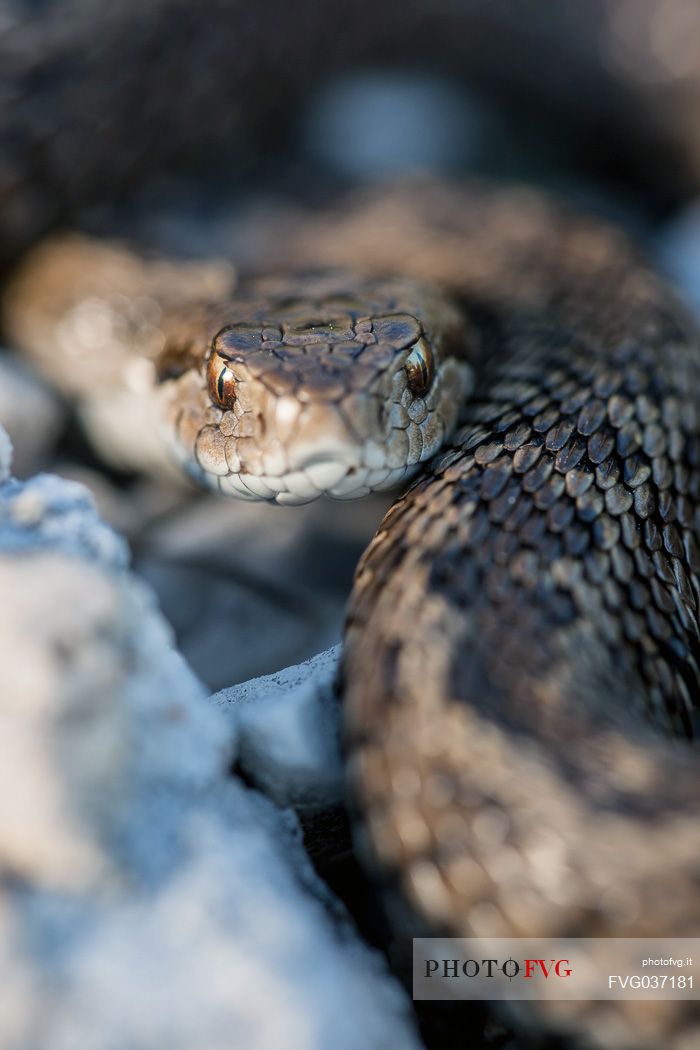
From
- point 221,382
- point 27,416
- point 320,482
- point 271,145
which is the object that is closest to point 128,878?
point 320,482

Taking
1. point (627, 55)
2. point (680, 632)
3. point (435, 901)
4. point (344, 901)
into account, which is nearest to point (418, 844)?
point (435, 901)

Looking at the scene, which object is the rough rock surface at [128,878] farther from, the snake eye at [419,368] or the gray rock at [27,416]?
the gray rock at [27,416]

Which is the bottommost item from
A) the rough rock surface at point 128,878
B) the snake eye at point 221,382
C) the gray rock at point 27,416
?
the gray rock at point 27,416

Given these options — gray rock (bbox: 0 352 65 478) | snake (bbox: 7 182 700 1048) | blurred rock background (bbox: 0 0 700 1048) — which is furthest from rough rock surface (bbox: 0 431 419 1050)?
gray rock (bbox: 0 352 65 478)

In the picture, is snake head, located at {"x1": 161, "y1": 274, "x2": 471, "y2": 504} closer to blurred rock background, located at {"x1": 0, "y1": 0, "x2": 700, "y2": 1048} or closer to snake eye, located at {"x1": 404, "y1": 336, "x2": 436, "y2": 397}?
snake eye, located at {"x1": 404, "y1": 336, "x2": 436, "y2": 397}

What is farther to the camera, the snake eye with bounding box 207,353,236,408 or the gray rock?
the gray rock

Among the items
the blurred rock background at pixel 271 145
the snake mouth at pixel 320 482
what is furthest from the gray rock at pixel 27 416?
the snake mouth at pixel 320 482

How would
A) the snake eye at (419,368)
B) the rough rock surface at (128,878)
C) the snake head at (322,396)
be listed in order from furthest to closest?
the snake eye at (419,368) < the snake head at (322,396) < the rough rock surface at (128,878)
